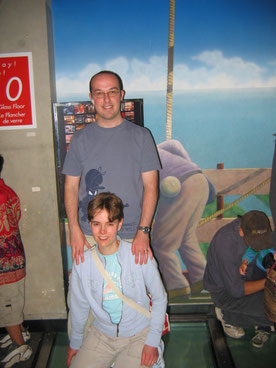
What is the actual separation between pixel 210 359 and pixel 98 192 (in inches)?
65.7

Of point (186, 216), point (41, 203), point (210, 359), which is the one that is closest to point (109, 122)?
point (41, 203)

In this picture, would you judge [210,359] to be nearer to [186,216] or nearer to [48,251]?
[186,216]

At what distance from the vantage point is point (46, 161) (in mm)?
2400

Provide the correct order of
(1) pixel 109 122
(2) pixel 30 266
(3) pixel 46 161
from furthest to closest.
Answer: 1. (2) pixel 30 266
2. (3) pixel 46 161
3. (1) pixel 109 122

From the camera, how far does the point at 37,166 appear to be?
2404 millimetres

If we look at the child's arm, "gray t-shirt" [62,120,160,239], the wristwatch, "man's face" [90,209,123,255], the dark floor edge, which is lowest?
the dark floor edge

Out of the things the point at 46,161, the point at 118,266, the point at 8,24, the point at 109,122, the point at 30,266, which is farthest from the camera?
the point at 30,266

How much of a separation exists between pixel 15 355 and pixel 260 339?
2012 millimetres

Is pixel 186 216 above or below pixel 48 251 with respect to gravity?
above

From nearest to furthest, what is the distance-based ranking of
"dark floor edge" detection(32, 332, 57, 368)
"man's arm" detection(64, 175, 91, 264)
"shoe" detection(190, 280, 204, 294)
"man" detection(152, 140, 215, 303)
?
"man's arm" detection(64, 175, 91, 264)
"dark floor edge" detection(32, 332, 57, 368)
"man" detection(152, 140, 215, 303)
"shoe" detection(190, 280, 204, 294)

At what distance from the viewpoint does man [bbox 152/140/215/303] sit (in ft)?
8.44

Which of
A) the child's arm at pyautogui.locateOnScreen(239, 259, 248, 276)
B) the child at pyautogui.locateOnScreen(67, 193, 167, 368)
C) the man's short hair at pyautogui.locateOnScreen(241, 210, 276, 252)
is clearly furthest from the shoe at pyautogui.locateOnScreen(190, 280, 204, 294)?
the child at pyautogui.locateOnScreen(67, 193, 167, 368)

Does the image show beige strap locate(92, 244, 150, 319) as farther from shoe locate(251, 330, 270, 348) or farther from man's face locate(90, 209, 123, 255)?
shoe locate(251, 330, 270, 348)

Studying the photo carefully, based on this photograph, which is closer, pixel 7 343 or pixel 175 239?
pixel 7 343
